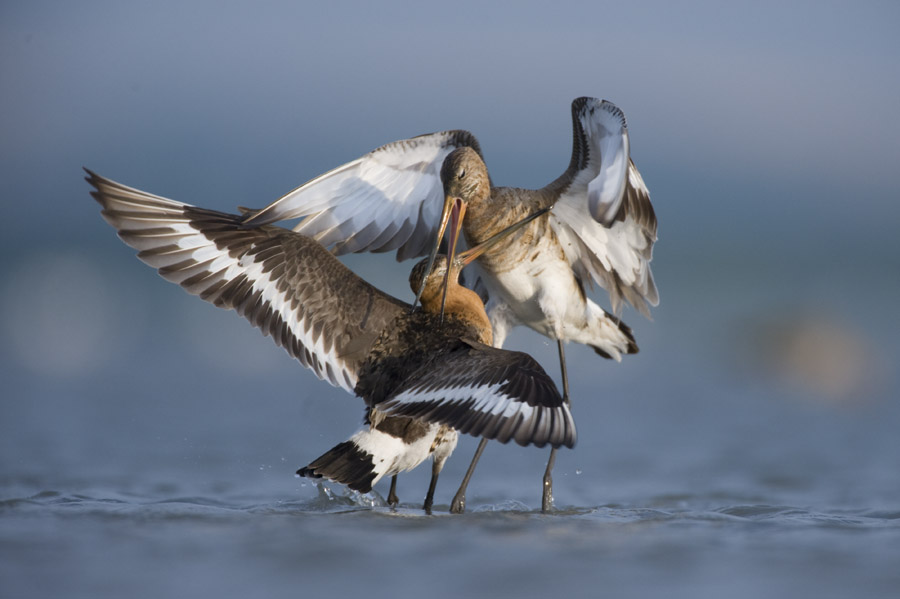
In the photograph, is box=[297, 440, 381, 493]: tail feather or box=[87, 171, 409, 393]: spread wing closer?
box=[297, 440, 381, 493]: tail feather

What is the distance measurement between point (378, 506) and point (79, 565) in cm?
192

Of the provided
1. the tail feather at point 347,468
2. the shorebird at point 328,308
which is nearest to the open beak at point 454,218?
the shorebird at point 328,308

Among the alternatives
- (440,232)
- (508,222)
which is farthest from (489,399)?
(508,222)

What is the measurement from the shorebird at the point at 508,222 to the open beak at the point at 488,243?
0.10 m

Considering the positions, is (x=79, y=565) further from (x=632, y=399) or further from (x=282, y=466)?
(x=632, y=399)

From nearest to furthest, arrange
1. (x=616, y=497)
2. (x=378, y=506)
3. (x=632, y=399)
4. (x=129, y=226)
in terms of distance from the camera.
→ (x=129, y=226) → (x=378, y=506) → (x=616, y=497) → (x=632, y=399)

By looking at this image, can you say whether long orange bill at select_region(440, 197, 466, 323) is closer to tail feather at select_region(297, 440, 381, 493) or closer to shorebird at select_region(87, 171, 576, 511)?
shorebird at select_region(87, 171, 576, 511)

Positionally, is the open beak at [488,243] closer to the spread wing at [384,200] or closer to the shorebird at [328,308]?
the shorebird at [328,308]

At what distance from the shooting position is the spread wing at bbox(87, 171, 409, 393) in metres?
5.78

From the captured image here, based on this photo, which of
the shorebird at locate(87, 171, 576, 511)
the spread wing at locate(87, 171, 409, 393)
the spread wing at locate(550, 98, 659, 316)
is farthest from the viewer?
the spread wing at locate(87, 171, 409, 393)

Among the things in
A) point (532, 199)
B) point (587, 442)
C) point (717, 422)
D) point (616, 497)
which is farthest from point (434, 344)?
point (717, 422)

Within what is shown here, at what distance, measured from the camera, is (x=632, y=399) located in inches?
394

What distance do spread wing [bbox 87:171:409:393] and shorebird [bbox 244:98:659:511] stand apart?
0.18 metres

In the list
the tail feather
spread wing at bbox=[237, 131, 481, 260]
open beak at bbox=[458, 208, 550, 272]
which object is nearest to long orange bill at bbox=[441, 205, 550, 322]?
open beak at bbox=[458, 208, 550, 272]
